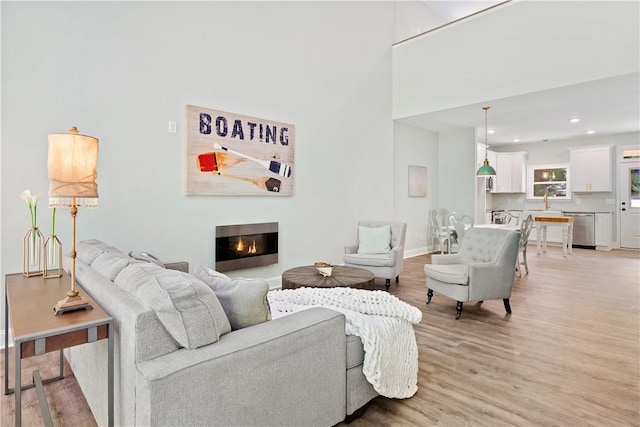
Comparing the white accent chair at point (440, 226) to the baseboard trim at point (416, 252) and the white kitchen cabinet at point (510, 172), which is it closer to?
the baseboard trim at point (416, 252)

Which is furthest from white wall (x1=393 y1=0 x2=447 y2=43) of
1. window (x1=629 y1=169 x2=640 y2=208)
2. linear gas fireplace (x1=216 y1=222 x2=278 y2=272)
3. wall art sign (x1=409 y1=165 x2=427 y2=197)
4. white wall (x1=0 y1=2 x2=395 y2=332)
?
window (x1=629 y1=169 x2=640 y2=208)

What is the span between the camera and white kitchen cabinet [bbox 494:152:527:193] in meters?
9.75

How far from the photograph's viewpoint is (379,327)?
1993 mm

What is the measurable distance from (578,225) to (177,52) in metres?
9.33

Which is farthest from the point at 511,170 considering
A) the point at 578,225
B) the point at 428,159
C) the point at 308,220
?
A: the point at 308,220

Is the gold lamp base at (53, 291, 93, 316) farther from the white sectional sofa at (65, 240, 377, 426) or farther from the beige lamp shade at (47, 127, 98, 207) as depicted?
the beige lamp shade at (47, 127, 98, 207)

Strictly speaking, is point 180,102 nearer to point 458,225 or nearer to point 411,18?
point 411,18

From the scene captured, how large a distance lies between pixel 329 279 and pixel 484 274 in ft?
4.99

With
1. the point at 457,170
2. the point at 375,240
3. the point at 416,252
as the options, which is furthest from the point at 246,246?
the point at 457,170

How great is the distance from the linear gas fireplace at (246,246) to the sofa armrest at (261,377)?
269 cm

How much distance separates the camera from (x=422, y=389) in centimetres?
230

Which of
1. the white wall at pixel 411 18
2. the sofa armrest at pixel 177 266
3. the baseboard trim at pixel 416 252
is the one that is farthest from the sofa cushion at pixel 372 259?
the white wall at pixel 411 18

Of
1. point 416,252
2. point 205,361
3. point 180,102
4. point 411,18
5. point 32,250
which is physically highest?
point 411,18

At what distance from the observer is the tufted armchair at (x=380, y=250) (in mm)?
4723
